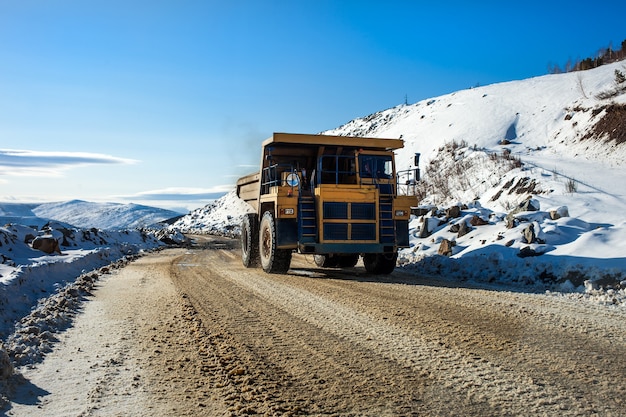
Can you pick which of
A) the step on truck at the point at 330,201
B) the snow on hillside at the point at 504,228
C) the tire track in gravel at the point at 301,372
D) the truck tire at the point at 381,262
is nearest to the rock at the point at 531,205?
the snow on hillside at the point at 504,228

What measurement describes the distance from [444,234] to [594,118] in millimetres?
14969

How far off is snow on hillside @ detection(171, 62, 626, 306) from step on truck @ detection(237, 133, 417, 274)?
5.27ft

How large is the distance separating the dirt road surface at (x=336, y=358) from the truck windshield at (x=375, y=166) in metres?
4.39

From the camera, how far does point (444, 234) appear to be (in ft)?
45.8

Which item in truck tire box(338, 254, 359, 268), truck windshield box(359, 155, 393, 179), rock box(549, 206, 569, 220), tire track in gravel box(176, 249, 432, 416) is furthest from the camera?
truck tire box(338, 254, 359, 268)

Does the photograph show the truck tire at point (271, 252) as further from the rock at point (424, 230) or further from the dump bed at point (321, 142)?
the rock at point (424, 230)

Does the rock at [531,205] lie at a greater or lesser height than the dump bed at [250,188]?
lesser

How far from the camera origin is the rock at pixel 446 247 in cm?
1238

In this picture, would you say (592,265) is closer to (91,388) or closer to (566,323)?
(566,323)

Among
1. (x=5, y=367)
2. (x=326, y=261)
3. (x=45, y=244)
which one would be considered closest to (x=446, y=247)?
(x=326, y=261)

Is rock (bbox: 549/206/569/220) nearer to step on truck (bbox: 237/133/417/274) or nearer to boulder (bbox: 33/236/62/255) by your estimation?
step on truck (bbox: 237/133/417/274)

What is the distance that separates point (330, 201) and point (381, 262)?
6.49 ft

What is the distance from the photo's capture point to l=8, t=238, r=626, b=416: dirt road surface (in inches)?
139

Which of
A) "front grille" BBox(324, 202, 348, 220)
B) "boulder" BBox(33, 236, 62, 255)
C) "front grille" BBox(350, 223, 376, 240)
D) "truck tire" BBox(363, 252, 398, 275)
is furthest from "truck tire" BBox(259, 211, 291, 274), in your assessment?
"boulder" BBox(33, 236, 62, 255)
